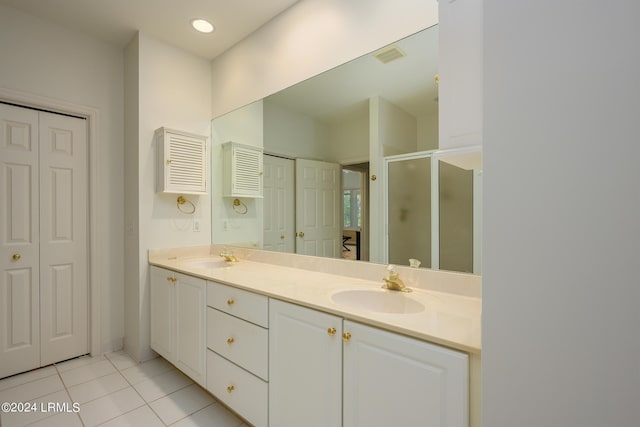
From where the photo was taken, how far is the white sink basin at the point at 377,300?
1384 millimetres

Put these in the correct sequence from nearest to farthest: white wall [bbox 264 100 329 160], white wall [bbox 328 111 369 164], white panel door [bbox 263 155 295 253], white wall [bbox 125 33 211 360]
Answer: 1. white wall [bbox 328 111 369 164]
2. white wall [bbox 264 100 329 160]
3. white panel door [bbox 263 155 295 253]
4. white wall [bbox 125 33 211 360]

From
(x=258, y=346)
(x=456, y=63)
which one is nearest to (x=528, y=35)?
(x=456, y=63)

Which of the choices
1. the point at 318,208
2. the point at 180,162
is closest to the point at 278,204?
the point at 318,208

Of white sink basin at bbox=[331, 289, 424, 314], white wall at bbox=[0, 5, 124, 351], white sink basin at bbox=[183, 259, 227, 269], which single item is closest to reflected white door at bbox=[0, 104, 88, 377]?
white wall at bbox=[0, 5, 124, 351]

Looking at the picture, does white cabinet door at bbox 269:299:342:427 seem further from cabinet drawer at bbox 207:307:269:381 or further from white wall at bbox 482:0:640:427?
white wall at bbox 482:0:640:427

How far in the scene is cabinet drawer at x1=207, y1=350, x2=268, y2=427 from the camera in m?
1.42

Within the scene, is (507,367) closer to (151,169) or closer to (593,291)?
(593,291)

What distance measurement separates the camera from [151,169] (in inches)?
96.0

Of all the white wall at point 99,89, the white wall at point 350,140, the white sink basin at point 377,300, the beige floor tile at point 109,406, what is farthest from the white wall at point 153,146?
the white sink basin at point 377,300

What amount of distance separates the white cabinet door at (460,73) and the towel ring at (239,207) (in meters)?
1.93

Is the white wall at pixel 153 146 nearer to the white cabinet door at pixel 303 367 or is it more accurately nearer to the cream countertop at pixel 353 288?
the cream countertop at pixel 353 288

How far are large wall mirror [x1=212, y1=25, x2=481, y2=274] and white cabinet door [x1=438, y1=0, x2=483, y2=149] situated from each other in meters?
0.08

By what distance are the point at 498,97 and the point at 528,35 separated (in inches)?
5.4

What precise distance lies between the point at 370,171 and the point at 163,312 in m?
1.85
